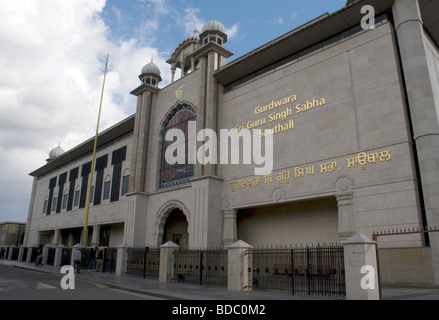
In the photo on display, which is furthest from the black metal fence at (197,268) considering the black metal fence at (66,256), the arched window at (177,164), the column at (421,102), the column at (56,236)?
the column at (56,236)

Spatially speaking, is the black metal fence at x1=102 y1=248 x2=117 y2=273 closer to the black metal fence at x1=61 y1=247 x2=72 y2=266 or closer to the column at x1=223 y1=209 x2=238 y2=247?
the black metal fence at x1=61 y1=247 x2=72 y2=266

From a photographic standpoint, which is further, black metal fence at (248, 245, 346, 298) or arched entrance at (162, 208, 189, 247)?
arched entrance at (162, 208, 189, 247)

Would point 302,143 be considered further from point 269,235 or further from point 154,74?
point 154,74

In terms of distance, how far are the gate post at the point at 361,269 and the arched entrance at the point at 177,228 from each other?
1737 centimetres

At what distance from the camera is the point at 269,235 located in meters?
20.5

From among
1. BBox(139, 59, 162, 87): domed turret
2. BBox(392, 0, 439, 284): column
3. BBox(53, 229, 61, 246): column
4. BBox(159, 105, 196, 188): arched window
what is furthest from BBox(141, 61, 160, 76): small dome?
BBox(53, 229, 61, 246): column

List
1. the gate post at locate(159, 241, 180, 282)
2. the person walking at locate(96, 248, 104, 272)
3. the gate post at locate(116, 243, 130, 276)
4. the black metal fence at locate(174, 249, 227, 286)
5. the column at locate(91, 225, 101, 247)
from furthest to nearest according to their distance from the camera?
the column at locate(91, 225, 101, 247), the person walking at locate(96, 248, 104, 272), the gate post at locate(116, 243, 130, 276), the gate post at locate(159, 241, 180, 282), the black metal fence at locate(174, 249, 227, 286)

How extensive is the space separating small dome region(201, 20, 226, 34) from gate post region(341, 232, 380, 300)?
20.1m

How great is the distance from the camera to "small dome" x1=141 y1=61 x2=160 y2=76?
29.5 m

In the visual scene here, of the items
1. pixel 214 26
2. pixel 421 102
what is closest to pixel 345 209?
pixel 421 102

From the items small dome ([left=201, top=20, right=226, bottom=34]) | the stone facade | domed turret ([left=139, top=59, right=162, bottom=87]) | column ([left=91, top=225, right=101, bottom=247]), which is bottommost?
column ([left=91, top=225, right=101, bottom=247])

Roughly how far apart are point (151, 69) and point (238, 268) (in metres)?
21.8

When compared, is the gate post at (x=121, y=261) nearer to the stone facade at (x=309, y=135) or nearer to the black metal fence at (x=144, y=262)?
the black metal fence at (x=144, y=262)
